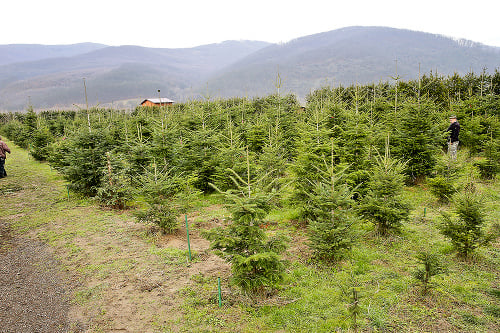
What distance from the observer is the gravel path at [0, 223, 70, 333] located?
15.9ft

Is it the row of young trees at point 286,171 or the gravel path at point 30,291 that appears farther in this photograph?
the row of young trees at point 286,171

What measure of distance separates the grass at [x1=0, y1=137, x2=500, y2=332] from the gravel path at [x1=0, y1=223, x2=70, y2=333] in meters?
0.28

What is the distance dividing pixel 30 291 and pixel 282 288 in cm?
524

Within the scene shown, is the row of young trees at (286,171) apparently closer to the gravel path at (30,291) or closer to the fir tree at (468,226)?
the fir tree at (468,226)

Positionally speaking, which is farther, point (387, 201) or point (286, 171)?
point (286, 171)

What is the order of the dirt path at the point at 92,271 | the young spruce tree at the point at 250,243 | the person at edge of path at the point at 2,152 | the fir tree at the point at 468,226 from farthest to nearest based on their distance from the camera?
1. the person at edge of path at the point at 2,152
2. the fir tree at the point at 468,226
3. the dirt path at the point at 92,271
4. the young spruce tree at the point at 250,243

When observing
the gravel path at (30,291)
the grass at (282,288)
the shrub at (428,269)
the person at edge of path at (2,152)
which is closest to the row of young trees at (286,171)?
the grass at (282,288)

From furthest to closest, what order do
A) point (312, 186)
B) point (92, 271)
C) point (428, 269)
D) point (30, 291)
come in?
point (312, 186) → point (92, 271) → point (30, 291) → point (428, 269)

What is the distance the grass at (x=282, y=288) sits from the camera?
4.68 metres

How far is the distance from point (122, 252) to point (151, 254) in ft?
2.76

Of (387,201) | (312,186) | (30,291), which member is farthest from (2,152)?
(387,201)

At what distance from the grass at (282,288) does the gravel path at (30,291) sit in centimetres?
28

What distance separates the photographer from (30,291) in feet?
19.0

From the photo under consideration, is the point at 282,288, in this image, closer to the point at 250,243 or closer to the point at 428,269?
the point at 250,243
